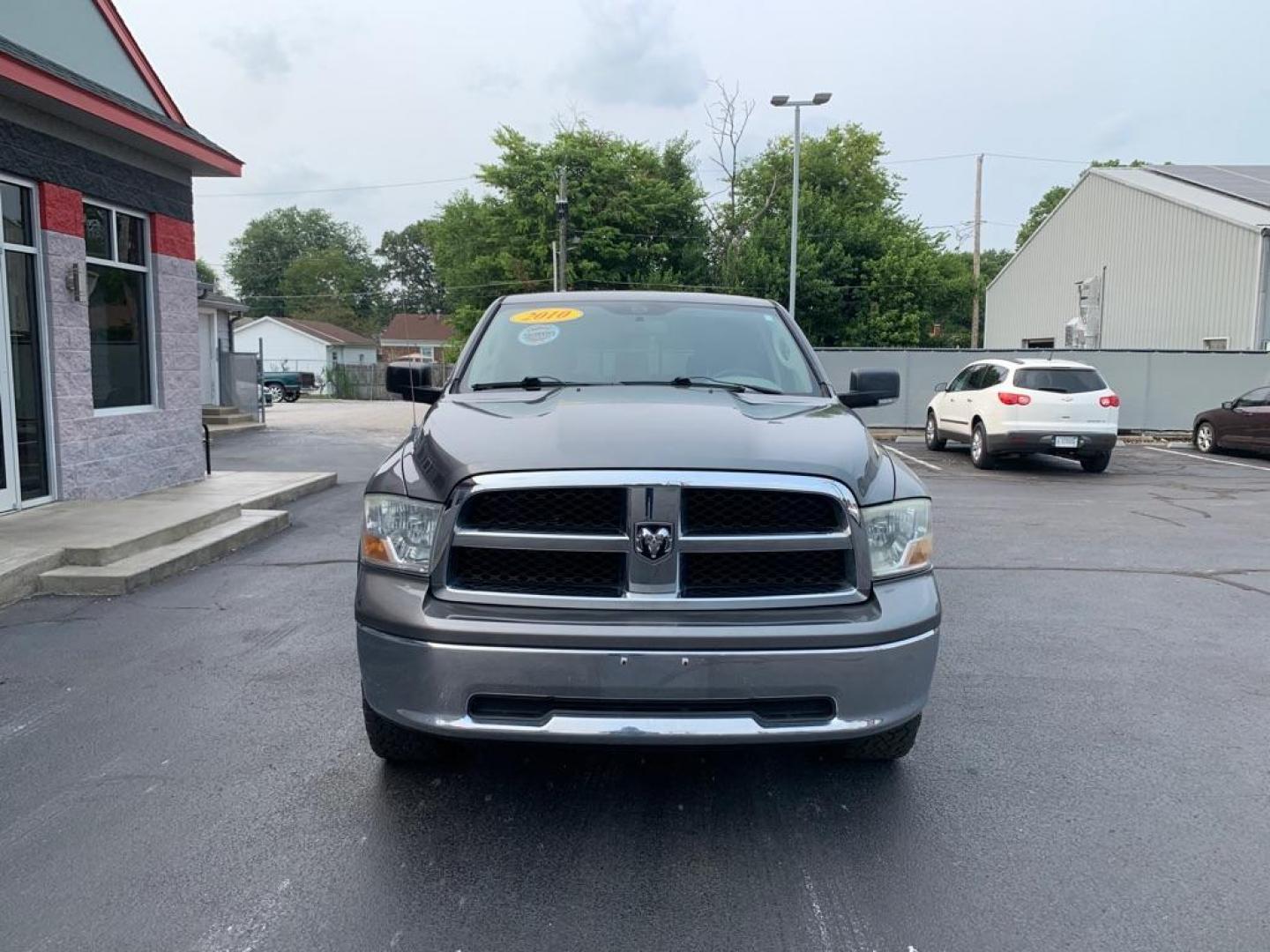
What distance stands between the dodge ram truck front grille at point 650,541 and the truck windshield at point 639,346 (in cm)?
131

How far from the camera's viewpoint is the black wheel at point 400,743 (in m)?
3.33

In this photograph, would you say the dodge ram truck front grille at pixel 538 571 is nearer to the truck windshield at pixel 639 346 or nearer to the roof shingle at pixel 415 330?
the truck windshield at pixel 639 346

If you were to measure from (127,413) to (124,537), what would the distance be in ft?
9.57

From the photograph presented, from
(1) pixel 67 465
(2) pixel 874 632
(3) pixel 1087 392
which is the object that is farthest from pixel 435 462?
(3) pixel 1087 392

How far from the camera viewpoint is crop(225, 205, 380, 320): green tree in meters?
94.0

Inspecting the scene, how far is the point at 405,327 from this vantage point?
79.4 meters

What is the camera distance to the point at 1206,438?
18.0 metres

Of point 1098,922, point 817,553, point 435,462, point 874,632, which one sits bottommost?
point 1098,922

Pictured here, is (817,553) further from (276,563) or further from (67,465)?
→ (67,465)

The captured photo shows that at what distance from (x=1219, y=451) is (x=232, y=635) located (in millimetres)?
18512

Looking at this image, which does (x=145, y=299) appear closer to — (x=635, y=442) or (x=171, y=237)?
(x=171, y=237)

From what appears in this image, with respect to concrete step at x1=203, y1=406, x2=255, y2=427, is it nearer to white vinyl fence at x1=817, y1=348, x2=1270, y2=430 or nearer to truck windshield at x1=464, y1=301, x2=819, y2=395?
white vinyl fence at x1=817, y1=348, x2=1270, y2=430

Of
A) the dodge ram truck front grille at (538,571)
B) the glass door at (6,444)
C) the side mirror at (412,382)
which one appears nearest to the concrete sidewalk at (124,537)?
the glass door at (6,444)

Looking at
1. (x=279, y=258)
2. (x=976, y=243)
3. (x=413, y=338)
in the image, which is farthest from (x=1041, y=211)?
(x=279, y=258)
